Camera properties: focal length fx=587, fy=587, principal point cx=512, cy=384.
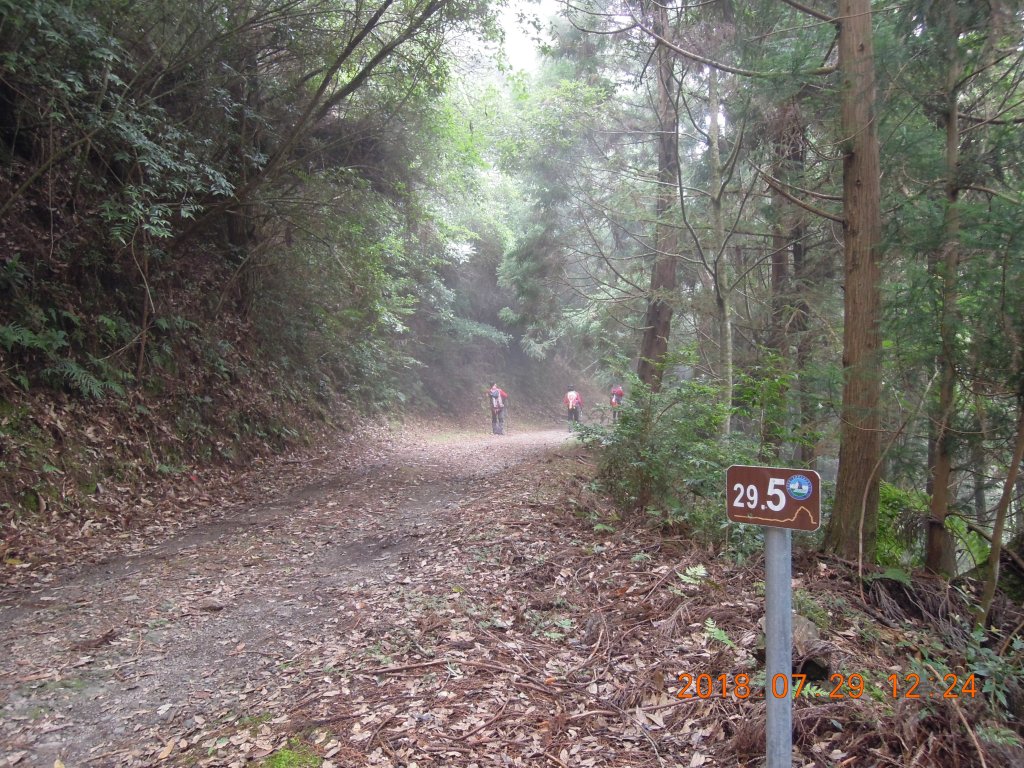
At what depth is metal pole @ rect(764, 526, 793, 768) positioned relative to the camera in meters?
2.15

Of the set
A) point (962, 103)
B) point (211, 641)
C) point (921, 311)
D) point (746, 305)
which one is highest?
point (962, 103)

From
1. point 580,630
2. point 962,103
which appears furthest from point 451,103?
point 580,630

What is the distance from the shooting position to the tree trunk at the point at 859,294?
5352 mm

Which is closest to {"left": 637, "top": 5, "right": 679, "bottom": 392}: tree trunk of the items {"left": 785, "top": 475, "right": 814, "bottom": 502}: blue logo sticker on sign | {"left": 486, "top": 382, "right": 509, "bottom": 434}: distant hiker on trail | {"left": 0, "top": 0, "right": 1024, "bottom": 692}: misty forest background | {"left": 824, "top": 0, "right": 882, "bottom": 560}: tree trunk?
{"left": 0, "top": 0, "right": 1024, "bottom": 692}: misty forest background

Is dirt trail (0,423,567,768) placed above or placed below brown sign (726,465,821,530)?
below

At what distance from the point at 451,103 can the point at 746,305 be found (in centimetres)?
884

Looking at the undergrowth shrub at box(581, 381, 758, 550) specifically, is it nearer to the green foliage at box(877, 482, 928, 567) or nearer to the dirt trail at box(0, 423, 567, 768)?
the green foliage at box(877, 482, 928, 567)

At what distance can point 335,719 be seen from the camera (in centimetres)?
334

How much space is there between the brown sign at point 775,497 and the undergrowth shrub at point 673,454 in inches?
144

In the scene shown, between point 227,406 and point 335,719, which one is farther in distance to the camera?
point 227,406

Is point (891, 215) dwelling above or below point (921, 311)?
above

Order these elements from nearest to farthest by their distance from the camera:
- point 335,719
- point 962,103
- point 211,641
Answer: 1. point 335,719
2. point 211,641
3. point 962,103

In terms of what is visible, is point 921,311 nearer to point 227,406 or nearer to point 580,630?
point 580,630
